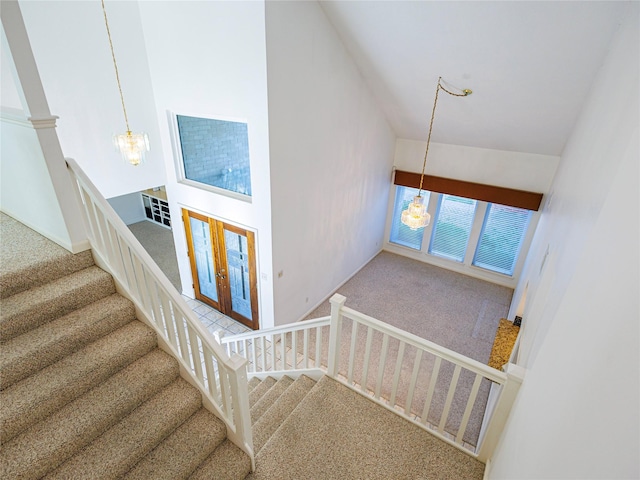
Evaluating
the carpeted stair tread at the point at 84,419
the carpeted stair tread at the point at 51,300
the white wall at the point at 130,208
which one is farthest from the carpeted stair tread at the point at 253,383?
the white wall at the point at 130,208

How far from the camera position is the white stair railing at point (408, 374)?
236 centimetres

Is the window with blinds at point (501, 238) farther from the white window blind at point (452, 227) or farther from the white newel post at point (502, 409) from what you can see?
the white newel post at point (502, 409)

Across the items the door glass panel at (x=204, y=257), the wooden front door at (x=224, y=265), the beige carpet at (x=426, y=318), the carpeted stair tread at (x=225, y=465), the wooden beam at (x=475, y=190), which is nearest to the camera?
the carpeted stair tread at (x=225, y=465)

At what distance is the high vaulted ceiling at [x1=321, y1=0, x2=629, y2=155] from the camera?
3.09m

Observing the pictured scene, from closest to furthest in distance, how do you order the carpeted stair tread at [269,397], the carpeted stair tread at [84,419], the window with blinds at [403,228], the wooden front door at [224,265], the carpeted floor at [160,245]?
the carpeted stair tread at [84,419]
the carpeted stair tread at [269,397]
the wooden front door at [224,265]
the carpeted floor at [160,245]
the window with blinds at [403,228]

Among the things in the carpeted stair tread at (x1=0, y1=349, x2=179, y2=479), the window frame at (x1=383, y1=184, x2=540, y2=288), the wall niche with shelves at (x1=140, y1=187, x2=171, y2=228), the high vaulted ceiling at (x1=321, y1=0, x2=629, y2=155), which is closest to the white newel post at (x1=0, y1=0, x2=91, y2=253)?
the carpeted stair tread at (x1=0, y1=349, x2=179, y2=479)

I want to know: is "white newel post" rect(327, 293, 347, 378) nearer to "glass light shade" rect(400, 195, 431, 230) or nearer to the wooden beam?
"glass light shade" rect(400, 195, 431, 230)

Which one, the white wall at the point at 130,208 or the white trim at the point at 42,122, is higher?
the white trim at the point at 42,122

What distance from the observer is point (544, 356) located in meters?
1.70

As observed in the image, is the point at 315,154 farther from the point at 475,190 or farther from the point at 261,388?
the point at 475,190

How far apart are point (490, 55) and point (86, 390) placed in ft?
15.5

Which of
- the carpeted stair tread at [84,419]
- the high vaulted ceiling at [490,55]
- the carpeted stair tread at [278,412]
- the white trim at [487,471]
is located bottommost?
the carpeted stair tread at [278,412]

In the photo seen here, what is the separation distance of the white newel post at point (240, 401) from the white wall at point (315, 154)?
251 centimetres

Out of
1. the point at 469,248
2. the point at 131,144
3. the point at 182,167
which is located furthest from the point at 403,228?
the point at 131,144
